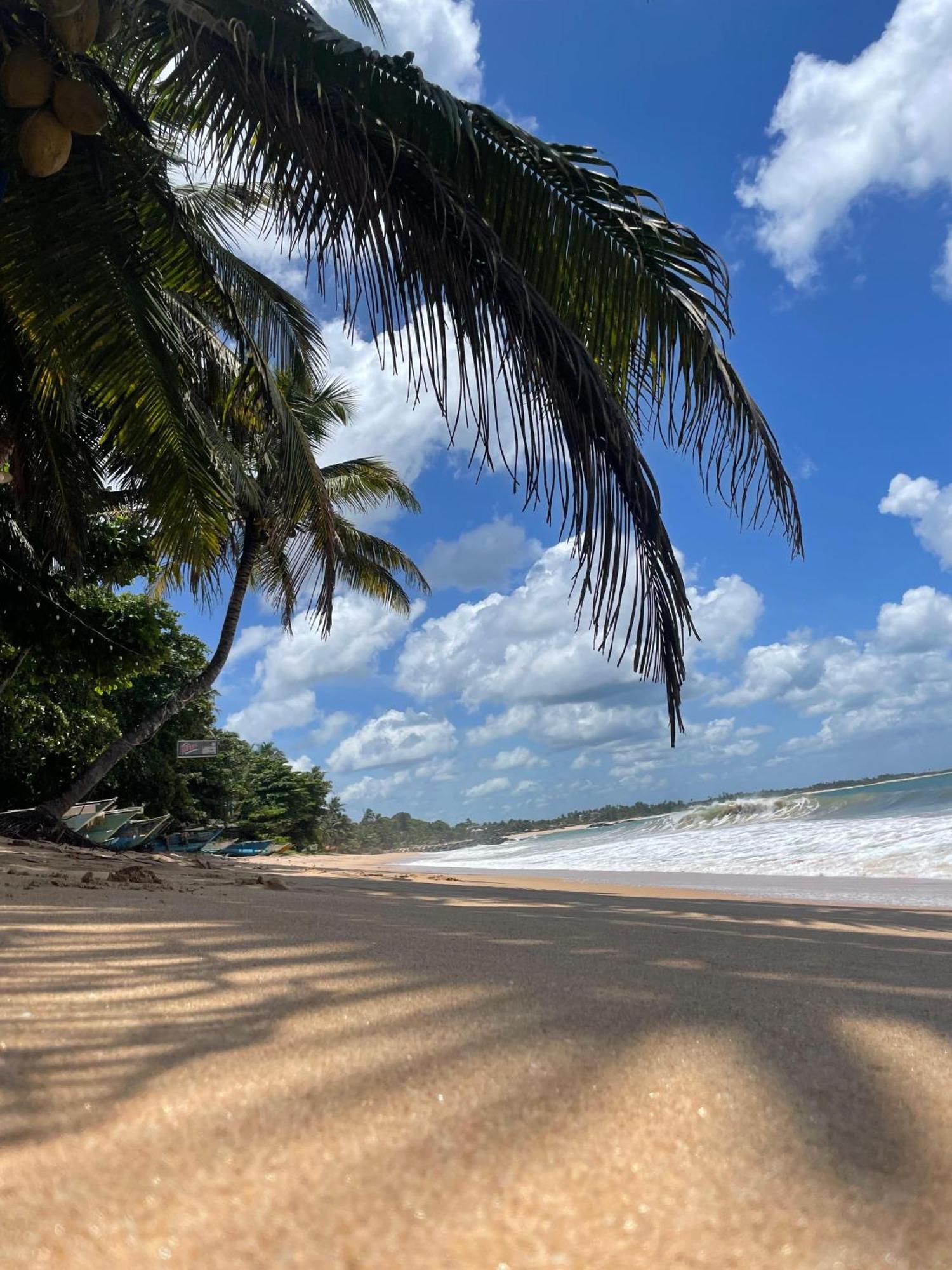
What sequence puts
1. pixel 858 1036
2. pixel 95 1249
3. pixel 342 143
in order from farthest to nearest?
pixel 342 143 → pixel 858 1036 → pixel 95 1249

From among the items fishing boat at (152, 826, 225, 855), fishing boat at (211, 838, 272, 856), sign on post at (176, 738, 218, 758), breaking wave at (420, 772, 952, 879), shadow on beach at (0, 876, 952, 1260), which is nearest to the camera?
shadow on beach at (0, 876, 952, 1260)

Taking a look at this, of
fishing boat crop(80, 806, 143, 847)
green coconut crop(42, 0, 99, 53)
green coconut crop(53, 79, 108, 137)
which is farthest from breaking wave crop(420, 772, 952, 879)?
green coconut crop(42, 0, 99, 53)

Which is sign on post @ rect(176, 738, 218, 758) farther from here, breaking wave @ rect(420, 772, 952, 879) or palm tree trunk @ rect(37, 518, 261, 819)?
breaking wave @ rect(420, 772, 952, 879)

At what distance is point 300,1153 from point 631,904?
426 centimetres

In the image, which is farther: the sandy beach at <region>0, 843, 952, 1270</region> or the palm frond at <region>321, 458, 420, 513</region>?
the palm frond at <region>321, 458, 420, 513</region>

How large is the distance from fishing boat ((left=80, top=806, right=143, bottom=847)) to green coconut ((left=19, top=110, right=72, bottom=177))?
8.07 meters

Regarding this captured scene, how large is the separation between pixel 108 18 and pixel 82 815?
29.6ft

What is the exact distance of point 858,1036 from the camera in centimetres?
107

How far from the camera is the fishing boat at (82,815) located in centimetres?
943

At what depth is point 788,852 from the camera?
13.3 m

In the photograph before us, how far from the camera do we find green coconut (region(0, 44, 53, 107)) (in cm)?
283

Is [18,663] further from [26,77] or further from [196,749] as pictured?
[26,77]

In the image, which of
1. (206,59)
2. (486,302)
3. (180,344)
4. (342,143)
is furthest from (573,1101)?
(180,344)

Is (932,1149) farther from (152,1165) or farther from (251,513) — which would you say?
(251,513)
